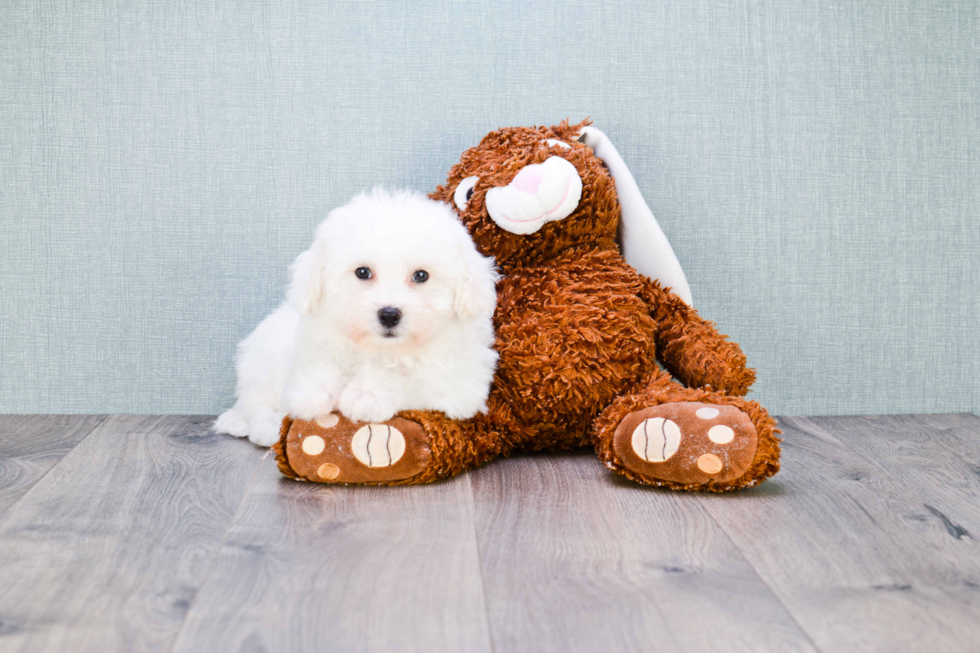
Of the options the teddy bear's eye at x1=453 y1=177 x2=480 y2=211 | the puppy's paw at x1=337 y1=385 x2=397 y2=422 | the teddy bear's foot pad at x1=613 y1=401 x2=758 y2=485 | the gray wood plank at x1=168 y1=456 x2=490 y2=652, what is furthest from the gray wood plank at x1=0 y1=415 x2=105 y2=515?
the teddy bear's foot pad at x1=613 y1=401 x2=758 y2=485

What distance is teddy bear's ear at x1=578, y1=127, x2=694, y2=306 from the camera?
1.72 metres

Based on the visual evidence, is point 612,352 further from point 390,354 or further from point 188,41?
point 188,41

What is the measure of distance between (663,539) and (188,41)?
4.88 ft

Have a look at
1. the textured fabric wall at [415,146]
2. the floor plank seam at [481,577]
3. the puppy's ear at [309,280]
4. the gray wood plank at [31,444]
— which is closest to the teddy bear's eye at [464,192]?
the textured fabric wall at [415,146]

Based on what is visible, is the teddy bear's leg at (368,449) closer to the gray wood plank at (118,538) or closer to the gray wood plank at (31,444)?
the gray wood plank at (118,538)

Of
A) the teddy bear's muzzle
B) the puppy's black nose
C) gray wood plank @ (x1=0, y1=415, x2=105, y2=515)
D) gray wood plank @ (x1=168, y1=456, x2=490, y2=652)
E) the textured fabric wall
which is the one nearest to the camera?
gray wood plank @ (x1=168, y1=456, x2=490, y2=652)

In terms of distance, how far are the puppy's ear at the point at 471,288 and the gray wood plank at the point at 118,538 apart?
489 mm

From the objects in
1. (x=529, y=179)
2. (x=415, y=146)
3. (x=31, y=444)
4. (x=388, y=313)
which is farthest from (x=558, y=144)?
(x=31, y=444)

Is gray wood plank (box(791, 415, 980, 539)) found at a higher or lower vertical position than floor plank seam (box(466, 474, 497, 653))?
lower

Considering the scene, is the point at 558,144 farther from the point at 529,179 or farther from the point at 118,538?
the point at 118,538

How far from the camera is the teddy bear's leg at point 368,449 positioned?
54.7 inches

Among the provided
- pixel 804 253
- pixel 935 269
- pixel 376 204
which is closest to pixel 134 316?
pixel 376 204

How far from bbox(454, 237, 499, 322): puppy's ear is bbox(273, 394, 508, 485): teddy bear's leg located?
7.5 inches

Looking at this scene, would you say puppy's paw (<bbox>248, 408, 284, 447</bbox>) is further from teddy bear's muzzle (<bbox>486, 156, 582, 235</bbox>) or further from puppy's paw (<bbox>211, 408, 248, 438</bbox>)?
teddy bear's muzzle (<bbox>486, 156, 582, 235</bbox>)
